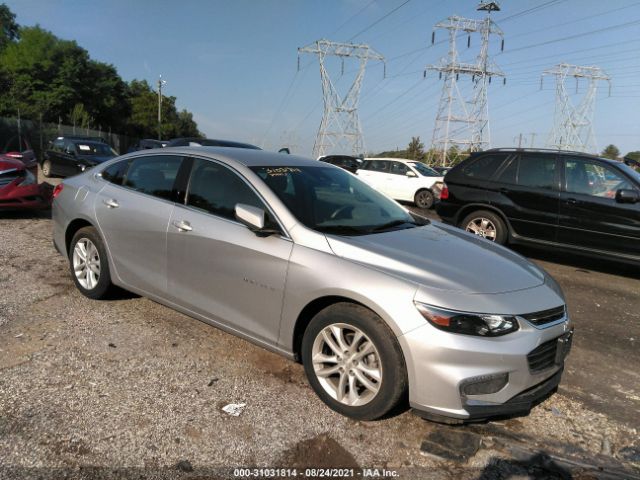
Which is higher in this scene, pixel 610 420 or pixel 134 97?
pixel 134 97

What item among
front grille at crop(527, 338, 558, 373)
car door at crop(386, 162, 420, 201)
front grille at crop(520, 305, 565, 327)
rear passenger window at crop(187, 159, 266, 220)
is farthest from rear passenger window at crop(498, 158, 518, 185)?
car door at crop(386, 162, 420, 201)

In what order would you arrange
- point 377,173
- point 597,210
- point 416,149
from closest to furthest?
point 597,210 < point 377,173 < point 416,149

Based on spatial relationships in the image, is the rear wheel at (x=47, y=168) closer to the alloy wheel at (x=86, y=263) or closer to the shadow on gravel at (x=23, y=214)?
the shadow on gravel at (x=23, y=214)

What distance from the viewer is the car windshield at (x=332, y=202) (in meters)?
3.60

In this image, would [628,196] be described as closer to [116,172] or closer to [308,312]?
[308,312]

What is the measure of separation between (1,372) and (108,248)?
141 cm

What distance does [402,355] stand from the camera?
2881 mm

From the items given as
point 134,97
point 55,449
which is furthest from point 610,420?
point 134,97

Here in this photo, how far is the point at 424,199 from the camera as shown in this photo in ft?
54.4

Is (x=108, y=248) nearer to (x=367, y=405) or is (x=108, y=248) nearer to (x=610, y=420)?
(x=367, y=405)

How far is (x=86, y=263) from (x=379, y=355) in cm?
327

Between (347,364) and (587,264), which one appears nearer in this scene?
(347,364)

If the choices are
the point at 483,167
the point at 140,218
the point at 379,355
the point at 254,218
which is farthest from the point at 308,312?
the point at 483,167

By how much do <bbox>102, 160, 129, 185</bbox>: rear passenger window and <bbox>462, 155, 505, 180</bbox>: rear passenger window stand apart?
581 cm
